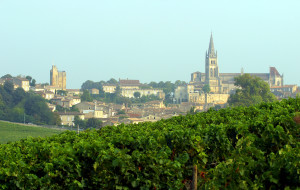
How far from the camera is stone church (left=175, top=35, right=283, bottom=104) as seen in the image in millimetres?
140550

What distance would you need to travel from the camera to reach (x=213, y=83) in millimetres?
154875

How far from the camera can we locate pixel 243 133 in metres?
9.33

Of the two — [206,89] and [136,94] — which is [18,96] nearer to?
[136,94]

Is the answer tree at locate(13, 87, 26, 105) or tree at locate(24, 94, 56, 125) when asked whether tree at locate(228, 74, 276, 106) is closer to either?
tree at locate(24, 94, 56, 125)

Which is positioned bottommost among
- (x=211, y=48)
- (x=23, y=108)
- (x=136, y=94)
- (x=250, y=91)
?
(x=23, y=108)

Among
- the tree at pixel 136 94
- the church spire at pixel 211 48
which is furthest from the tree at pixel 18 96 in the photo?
the church spire at pixel 211 48

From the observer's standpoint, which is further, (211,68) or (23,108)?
(211,68)

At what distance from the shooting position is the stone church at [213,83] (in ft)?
461

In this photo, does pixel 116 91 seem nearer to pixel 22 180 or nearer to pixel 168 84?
pixel 168 84

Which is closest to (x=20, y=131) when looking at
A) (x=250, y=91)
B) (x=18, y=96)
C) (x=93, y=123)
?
(x=93, y=123)

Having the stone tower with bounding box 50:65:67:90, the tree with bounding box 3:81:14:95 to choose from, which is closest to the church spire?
the stone tower with bounding box 50:65:67:90

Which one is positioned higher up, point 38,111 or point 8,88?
point 8,88

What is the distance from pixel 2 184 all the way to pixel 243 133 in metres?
3.99

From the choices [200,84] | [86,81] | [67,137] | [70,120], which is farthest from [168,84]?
[67,137]
